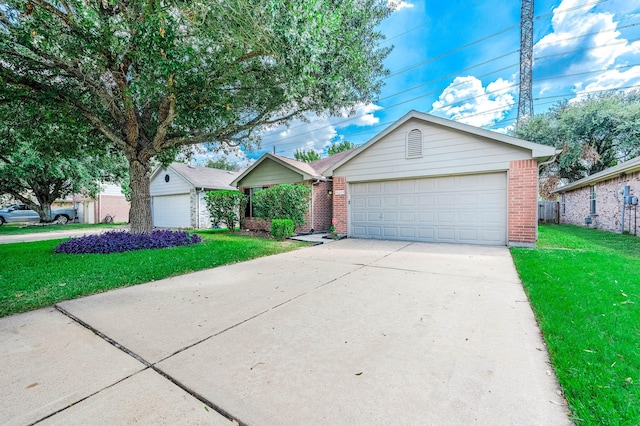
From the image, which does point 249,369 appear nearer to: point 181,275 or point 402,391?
point 402,391

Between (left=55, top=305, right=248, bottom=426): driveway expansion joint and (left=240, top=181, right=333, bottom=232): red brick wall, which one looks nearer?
(left=55, top=305, right=248, bottom=426): driveway expansion joint

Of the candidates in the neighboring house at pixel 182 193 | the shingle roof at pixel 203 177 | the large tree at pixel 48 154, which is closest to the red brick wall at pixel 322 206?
the shingle roof at pixel 203 177

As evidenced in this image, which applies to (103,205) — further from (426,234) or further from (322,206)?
(426,234)

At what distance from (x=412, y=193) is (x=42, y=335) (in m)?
8.70

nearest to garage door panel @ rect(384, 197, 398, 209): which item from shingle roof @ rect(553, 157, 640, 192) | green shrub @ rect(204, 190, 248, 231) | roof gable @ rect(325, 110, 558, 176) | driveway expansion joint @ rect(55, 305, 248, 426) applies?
roof gable @ rect(325, 110, 558, 176)

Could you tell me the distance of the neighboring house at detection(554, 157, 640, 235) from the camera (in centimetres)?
940

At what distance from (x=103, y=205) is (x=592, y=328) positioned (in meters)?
28.1

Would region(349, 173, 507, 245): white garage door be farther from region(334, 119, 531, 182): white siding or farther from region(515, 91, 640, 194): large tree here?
region(515, 91, 640, 194): large tree

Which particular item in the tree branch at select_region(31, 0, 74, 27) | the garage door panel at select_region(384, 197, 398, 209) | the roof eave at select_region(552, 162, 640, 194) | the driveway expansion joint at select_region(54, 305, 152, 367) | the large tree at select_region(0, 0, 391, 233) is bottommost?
the driveway expansion joint at select_region(54, 305, 152, 367)

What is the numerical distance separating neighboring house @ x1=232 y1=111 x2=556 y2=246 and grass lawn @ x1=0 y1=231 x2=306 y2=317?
3602mm

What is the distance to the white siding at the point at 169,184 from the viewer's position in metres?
16.3

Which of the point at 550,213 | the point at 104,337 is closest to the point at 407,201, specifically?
the point at 104,337

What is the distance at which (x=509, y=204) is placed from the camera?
24.7 ft

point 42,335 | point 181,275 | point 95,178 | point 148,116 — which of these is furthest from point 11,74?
point 95,178
